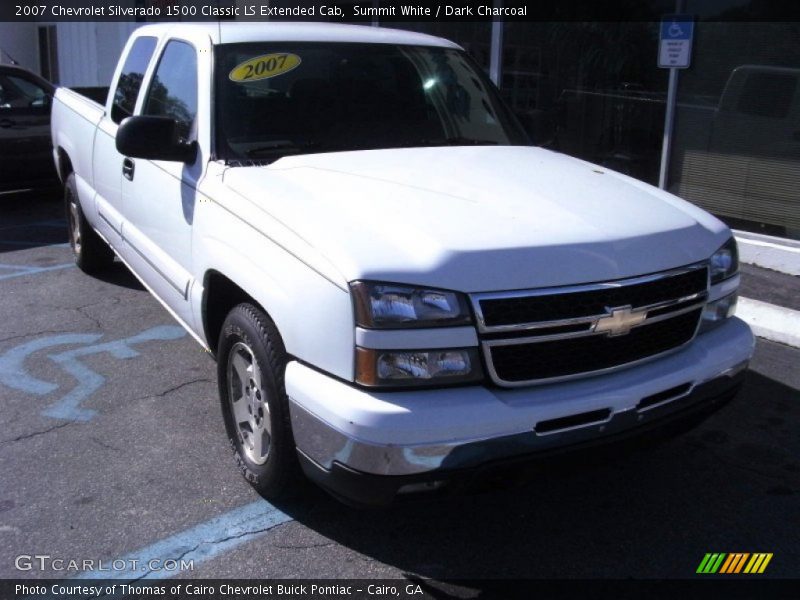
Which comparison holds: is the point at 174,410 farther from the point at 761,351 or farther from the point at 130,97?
the point at 761,351

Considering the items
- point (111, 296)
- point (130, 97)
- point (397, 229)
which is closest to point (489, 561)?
point (397, 229)

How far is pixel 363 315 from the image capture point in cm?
263

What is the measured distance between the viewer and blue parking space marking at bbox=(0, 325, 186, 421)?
4379 millimetres

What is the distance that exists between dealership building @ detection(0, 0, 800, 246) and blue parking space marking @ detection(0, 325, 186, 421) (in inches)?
126

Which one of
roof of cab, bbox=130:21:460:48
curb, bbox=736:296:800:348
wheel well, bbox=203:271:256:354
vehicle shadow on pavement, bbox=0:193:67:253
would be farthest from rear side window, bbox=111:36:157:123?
curb, bbox=736:296:800:348

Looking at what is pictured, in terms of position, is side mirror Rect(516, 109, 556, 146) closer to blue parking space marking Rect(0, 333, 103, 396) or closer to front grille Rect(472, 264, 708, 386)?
front grille Rect(472, 264, 708, 386)

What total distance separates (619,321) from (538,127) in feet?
7.09

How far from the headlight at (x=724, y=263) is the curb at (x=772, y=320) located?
7.52 feet

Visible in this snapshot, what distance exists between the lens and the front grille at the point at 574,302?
2.69m

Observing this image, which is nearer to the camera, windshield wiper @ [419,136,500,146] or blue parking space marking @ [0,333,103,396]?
windshield wiper @ [419,136,500,146]

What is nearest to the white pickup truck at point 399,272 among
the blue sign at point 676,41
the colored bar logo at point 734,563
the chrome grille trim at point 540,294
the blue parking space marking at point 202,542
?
the chrome grille trim at point 540,294

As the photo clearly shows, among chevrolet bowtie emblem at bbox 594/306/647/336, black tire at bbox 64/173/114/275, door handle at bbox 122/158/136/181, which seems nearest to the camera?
chevrolet bowtie emblem at bbox 594/306/647/336

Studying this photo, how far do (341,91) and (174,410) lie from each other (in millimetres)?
1858

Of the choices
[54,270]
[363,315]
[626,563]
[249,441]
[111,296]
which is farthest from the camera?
[54,270]
